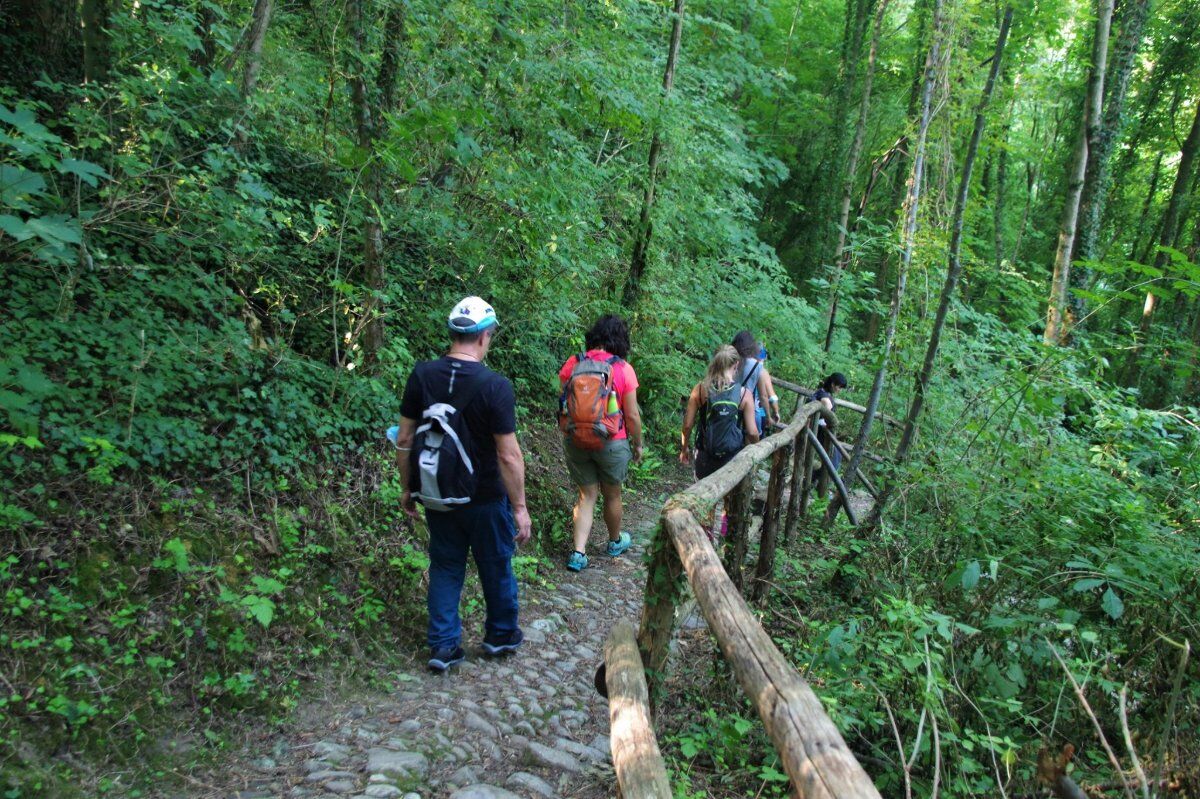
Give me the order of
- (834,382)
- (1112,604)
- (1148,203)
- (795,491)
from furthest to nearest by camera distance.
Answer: (1148,203), (834,382), (795,491), (1112,604)

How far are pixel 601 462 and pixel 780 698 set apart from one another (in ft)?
12.7

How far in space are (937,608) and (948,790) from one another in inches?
48.0

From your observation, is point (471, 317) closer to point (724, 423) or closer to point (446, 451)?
point (446, 451)

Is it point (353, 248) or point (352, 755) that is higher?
point (353, 248)

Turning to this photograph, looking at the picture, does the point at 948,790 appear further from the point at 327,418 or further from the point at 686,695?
the point at 327,418

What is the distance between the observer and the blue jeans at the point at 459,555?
395cm

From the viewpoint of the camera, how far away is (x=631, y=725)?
8.54ft

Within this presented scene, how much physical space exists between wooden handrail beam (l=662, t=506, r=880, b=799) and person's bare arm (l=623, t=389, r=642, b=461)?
110 inches

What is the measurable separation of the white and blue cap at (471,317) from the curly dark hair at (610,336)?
176cm

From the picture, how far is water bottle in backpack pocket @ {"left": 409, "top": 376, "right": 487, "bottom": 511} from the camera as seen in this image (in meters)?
3.70

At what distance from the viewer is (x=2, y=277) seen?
3996 millimetres

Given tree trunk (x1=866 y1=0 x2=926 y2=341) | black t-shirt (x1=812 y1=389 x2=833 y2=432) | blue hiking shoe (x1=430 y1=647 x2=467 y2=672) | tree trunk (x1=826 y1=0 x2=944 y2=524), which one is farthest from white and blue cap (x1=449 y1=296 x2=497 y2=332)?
tree trunk (x1=866 y1=0 x2=926 y2=341)

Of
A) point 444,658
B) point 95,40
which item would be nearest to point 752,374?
point 444,658

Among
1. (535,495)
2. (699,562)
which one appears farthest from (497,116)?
(699,562)
